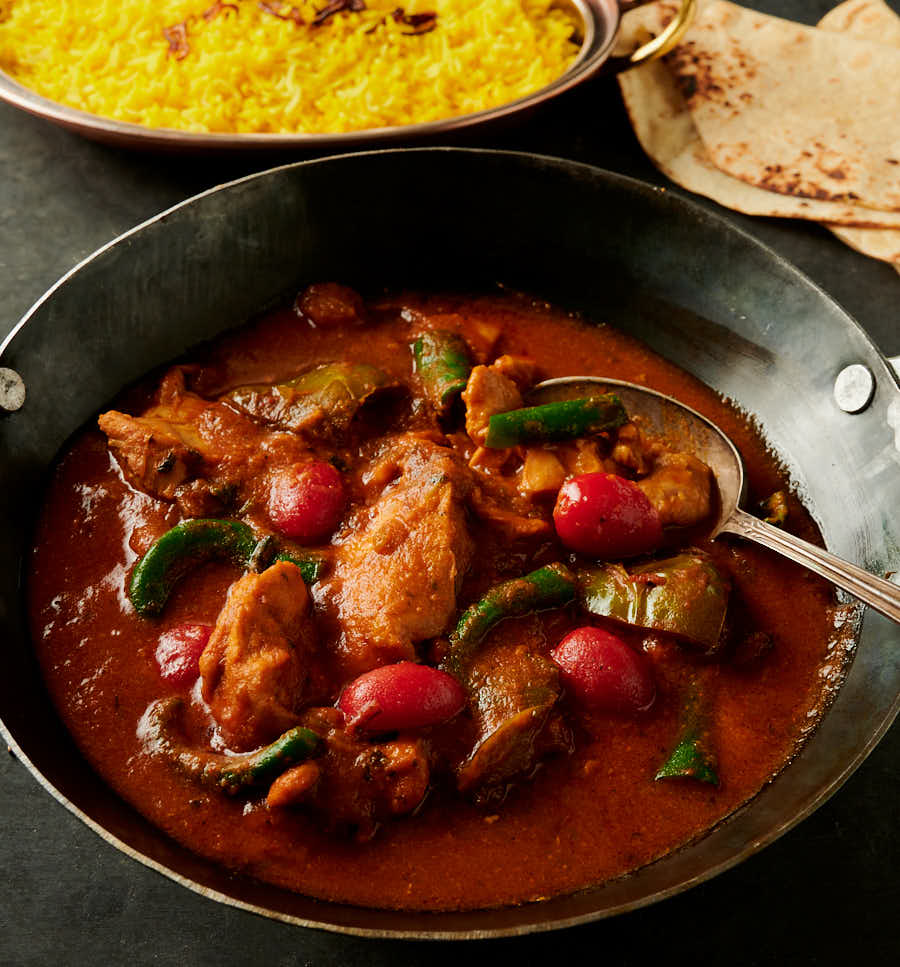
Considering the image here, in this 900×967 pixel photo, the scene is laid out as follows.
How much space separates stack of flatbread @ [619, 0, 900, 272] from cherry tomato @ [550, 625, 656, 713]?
215 cm

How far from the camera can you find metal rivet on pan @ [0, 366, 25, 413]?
256 cm

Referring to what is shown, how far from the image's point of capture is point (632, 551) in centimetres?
263

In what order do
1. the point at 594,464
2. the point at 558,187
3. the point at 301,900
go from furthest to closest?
the point at 558,187 < the point at 594,464 < the point at 301,900

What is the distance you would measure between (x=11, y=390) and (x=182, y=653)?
0.85m

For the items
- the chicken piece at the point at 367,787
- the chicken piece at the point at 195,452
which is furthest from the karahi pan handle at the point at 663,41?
the chicken piece at the point at 367,787

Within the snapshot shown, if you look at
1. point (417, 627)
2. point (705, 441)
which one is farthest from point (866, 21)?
point (417, 627)

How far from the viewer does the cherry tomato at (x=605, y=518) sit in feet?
8.45

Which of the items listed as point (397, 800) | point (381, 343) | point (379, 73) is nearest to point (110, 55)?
point (379, 73)

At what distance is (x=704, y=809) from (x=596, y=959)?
0.42 metres

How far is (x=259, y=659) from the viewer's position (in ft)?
7.32

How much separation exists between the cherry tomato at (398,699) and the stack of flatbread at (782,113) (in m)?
2.45

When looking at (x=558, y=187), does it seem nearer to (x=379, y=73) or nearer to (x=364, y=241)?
(x=364, y=241)

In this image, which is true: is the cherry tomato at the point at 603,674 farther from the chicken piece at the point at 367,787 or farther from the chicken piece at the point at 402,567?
the chicken piece at the point at 367,787

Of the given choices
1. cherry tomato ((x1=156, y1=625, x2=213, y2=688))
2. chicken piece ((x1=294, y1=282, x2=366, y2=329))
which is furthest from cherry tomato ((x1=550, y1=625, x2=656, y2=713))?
chicken piece ((x1=294, y1=282, x2=366, y2=329))
